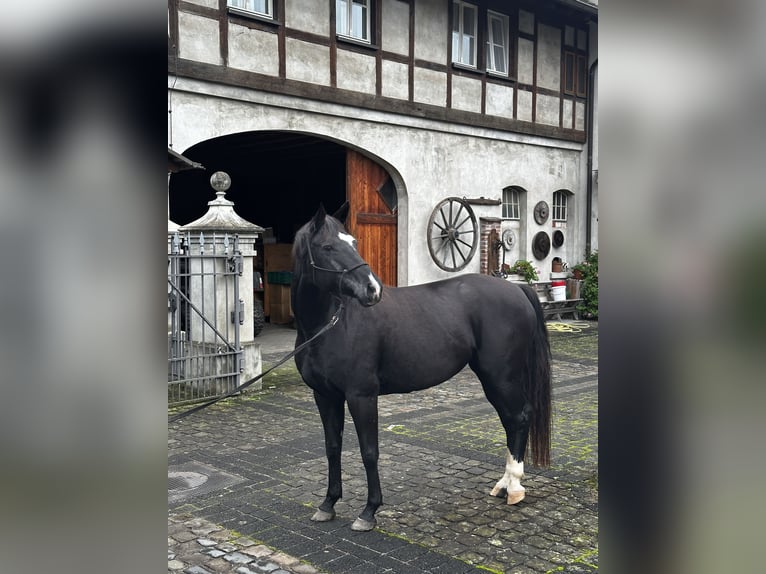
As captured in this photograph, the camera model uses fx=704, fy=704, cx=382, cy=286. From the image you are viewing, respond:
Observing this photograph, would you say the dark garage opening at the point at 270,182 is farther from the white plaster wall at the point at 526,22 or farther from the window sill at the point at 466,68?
the white plaster wall at the point at 526,22

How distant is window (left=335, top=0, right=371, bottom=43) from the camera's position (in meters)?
12.2

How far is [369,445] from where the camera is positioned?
4137 millimetres

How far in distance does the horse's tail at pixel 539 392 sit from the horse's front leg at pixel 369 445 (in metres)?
1.18

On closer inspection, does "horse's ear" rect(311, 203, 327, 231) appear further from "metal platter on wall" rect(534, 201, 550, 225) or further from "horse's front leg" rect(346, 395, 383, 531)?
"metal platter on wall" rect(534, 201, 550, 225)

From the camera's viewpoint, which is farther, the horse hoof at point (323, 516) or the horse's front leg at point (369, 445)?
the horse hoof at point (323, 516)

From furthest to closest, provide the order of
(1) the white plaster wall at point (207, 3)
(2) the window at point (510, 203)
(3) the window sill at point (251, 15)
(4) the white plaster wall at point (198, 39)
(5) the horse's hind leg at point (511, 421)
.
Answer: (2) the window at point (510, 203), (3) the window sill at point (251, 15), (1) the white plaster wall at point (207, 3), (4) the white plaster wall at point (198, 39), (5) the horse's hind leg at point (511, 421)

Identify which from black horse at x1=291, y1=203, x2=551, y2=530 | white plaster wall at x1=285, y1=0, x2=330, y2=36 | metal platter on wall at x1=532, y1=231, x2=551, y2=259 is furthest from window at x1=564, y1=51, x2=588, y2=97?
black horse at x1=291, y1=203, x2=551, y2=530

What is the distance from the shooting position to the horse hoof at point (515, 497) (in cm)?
443

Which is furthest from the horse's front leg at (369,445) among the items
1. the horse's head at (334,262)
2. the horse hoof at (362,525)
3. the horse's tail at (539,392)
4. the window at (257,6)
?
the window at (257,6)

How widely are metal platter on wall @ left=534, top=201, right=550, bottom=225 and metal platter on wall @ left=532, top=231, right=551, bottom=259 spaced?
285mm
